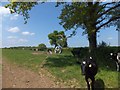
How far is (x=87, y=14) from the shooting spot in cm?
2330

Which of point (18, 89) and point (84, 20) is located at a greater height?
point (84, 20)

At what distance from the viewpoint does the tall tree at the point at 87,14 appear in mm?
23250

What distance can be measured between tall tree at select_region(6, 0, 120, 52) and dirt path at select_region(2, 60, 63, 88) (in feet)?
19.7

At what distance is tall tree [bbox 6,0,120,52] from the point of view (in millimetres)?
23250

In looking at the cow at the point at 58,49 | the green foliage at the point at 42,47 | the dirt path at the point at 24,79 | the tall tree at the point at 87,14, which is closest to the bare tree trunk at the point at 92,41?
the tall tree at the point at 87,14

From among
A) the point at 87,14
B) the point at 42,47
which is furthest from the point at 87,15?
the point at 42,47

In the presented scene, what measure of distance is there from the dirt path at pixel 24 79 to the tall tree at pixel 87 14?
19.7ft

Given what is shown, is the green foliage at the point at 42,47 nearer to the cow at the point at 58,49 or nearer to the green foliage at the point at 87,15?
the cow at the point at 58,49

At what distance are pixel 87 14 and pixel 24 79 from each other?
9106 mm

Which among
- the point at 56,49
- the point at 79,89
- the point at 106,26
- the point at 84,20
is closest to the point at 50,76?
the point at 79,89

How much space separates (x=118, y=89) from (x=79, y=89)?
1994 mm

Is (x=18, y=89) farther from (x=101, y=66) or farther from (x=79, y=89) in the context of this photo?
(x=101, y=66)

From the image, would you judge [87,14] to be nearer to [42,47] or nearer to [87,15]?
[87,15]

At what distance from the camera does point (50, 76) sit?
17.5 m
